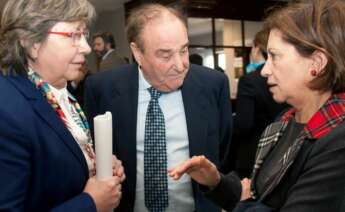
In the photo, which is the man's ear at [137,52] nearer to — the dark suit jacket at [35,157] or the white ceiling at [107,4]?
the dark suit jacket at [35,157]

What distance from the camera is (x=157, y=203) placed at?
5.63 feet

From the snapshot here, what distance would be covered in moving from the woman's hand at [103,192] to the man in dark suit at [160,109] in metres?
0.46

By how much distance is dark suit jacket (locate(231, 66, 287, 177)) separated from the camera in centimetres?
296

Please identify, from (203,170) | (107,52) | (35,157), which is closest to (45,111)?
(35,157)

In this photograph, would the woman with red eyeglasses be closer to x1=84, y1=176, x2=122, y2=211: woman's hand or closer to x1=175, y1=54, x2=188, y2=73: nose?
x1=84, y1=176, x2=122, y2=211: woman's hand

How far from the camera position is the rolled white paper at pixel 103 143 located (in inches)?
46.7

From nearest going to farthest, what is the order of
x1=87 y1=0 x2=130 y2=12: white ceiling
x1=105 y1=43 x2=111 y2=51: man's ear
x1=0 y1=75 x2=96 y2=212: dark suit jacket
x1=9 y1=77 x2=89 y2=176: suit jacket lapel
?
x1=0 y1=75 x2=96 y2=212: dark suit jacket < x1=9 y1=77 x2=89 y2=176: suit jacket lapel < x1=105 y1=43 x2=111 y2=51: man's ear < x1=87 y1=0 x2=130 y2=12: white ceiling

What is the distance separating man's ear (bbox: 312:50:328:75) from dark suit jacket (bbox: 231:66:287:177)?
67.4 inches

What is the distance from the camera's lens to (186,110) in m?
1.79

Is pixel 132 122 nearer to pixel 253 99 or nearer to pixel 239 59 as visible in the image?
pixel 253 99

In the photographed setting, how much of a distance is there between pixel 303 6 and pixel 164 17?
2.05ft

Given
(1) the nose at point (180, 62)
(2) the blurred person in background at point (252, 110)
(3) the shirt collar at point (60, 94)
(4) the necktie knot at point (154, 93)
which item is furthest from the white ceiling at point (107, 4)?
(3) the shirt collar at point (60, 94)

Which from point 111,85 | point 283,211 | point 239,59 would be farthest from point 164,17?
point 239,59

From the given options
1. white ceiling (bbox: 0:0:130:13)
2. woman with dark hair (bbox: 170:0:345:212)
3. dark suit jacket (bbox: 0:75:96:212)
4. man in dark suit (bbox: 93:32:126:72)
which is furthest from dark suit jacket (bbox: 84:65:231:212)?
white ceiling (bbox: 0:0:130:13)
